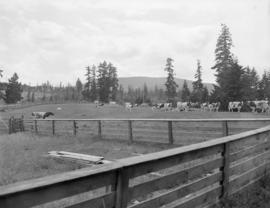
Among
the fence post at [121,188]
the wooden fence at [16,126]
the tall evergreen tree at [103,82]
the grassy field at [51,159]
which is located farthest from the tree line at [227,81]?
the fence post at [121,188]

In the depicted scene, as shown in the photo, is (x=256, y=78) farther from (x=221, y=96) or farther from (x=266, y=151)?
(x=266, y=151)

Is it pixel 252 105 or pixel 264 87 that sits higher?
pixel 264 87

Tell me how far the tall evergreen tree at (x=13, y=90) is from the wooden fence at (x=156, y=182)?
83318 millimetres

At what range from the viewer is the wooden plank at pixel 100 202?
242cm

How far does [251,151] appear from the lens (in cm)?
517

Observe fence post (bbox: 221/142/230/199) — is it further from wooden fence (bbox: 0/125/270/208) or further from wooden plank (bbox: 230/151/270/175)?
wooden plank (bbox: 230/151/270/175)

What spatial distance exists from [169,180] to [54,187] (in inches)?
61.7

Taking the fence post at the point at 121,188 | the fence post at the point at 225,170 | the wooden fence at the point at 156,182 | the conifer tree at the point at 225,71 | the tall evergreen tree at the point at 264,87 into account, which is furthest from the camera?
the tall evergreen tree at the point at 264,87

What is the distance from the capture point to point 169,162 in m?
3.30

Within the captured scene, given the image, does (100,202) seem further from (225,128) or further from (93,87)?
(93,87)

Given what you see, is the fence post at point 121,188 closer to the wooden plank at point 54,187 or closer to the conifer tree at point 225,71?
the wooden plank at point 54,187

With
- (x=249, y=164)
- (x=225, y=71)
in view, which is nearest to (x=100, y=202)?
(x=249, y=164)

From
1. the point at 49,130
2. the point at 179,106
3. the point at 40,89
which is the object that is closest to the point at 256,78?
the point at 179,106

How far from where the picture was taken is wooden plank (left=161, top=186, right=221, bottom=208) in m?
3.48
